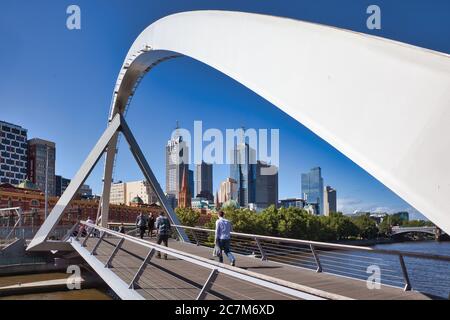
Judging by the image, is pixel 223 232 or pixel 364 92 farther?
pixel 223 232

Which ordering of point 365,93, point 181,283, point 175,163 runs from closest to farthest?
point 365,93 < point 181,283 < point 175,163

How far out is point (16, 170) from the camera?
108875 mm

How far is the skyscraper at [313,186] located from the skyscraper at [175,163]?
51.7 meters

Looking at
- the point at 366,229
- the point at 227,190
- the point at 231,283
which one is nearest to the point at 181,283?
the point at 231,283

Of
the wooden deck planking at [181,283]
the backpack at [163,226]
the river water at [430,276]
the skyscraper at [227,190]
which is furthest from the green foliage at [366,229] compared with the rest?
the wooden deck planking at [181,283]

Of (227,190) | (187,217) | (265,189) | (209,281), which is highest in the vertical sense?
(265,189)

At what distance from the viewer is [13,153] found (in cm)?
10894

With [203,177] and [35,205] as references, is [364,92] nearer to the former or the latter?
[35,205]

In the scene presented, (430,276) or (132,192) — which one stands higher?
(132,192)

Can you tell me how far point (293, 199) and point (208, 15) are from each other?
14371cm

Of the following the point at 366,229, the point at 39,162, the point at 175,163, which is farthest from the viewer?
the point at 175,163

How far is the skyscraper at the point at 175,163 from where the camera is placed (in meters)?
111

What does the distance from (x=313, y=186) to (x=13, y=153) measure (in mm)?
106847

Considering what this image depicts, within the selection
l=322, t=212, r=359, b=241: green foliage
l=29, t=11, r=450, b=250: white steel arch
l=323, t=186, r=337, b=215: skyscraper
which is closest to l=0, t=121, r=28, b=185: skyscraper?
l=322, t=212, r=359, b=241: green foliage
